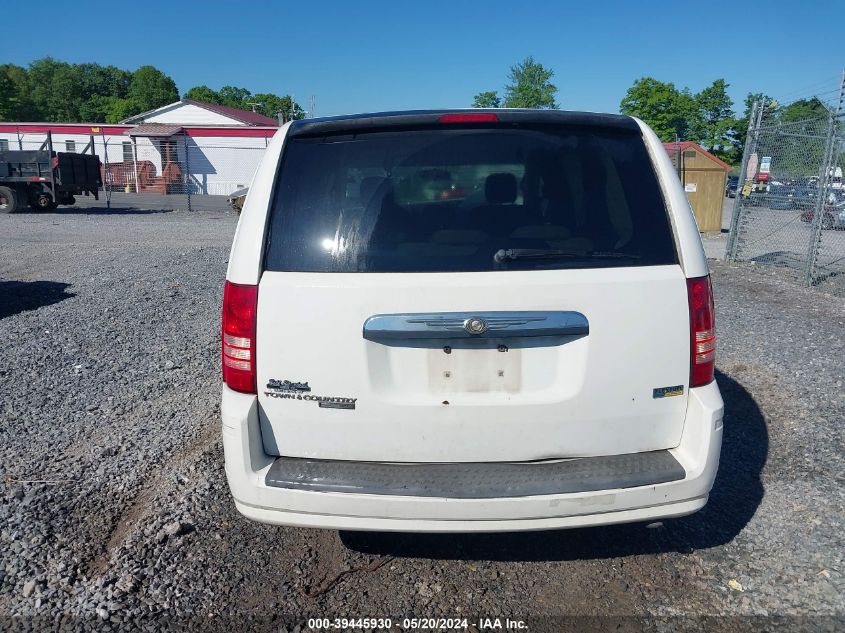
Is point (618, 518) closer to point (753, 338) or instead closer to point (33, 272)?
point (753, 338)

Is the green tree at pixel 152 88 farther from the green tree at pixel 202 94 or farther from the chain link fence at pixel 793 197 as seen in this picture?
the chain link fence at pixel 793 197

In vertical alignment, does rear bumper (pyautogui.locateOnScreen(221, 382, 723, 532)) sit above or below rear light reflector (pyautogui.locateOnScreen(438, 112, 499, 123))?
below

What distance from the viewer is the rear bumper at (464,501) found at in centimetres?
259

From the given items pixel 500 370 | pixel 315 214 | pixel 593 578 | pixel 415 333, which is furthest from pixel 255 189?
pixel 593 578

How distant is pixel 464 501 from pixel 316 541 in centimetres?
107

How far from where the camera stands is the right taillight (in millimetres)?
2691

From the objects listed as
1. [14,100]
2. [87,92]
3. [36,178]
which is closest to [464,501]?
[36,178]

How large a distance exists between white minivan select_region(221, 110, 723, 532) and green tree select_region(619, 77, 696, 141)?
5353 centimetres

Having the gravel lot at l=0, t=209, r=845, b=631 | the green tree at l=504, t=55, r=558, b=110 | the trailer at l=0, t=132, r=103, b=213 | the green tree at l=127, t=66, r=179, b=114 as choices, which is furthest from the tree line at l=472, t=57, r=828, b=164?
the green tree at l=127, t=66, r=179, b=114

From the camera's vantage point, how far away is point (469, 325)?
2.57 m

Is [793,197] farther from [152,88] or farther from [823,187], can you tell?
[152,88]

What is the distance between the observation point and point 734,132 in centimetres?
6022

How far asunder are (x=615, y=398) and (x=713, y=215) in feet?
58.1

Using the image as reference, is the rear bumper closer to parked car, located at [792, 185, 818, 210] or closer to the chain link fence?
the chain link fence
